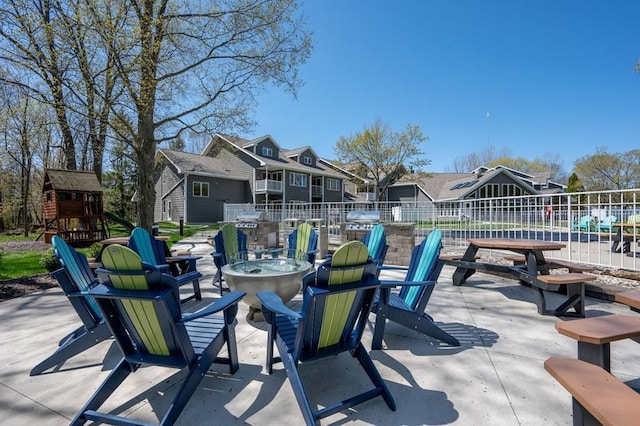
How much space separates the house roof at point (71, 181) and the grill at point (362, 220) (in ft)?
33.7

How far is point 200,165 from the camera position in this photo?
73.8 feet

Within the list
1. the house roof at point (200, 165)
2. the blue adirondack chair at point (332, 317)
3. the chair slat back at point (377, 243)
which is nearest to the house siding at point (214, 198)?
the house roof at point (200, 165)

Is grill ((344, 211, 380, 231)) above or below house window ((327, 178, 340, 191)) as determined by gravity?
below

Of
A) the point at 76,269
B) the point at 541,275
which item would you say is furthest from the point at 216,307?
the point at 541,275

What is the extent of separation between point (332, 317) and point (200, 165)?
2284 centimetres

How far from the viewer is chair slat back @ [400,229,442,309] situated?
118 inches

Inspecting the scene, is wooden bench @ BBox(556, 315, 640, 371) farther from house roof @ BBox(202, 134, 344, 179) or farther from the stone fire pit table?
house roof @ BBox(202, 134, 344, 179)

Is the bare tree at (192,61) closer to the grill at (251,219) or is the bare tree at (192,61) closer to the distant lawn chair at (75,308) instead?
the grill at (251,219)

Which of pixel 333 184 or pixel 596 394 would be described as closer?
pixel 596 394

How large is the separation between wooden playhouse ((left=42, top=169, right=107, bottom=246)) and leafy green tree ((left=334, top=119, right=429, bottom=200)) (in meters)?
18.9

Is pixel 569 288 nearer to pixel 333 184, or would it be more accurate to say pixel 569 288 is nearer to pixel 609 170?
pixel 333 184

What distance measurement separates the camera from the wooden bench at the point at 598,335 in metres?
1.43

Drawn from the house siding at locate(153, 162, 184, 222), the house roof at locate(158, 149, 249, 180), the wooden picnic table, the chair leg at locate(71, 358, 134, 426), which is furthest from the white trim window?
the chair leg at locate(71, 358, 134, 426)

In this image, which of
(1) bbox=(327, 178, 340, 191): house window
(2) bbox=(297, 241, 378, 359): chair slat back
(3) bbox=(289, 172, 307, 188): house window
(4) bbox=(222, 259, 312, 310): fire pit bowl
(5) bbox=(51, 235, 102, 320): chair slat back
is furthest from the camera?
(1) bbox=(327, 178, 340, 191): house window
